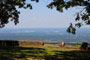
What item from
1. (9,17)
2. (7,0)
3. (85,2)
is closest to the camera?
(85,2)

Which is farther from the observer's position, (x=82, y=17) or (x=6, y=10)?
(x=6, y=10)

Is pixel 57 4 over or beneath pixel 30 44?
over

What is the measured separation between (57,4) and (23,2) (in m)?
11.5

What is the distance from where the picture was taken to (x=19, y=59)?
61.8ft

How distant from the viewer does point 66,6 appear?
21453 millimetres

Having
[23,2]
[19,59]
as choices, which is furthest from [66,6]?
[23,2]

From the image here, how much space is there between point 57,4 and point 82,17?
2651 mm

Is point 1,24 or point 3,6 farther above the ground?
point 3,6

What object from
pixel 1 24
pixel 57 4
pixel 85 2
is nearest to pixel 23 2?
pixel 1 24

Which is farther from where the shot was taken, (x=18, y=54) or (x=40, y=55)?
(x=18, y=54)

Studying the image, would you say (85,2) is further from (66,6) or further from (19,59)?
(19,59)

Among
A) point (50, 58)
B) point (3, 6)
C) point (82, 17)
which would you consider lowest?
point (50, 58)

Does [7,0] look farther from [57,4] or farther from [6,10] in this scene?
[57,4]

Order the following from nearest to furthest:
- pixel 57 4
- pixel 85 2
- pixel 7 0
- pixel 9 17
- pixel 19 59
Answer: pixel 19 59 < pixel 85 2 < pixel 57 4 < pixel 7 0 < pixel 9 17
